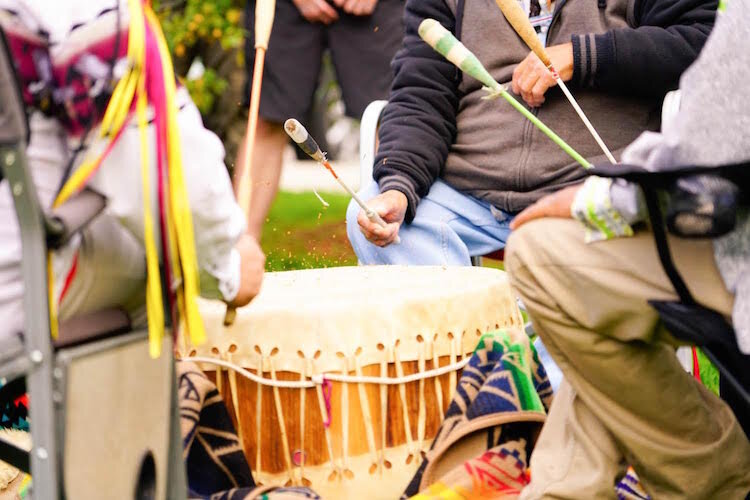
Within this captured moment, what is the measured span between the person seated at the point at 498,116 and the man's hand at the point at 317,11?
4.14ft

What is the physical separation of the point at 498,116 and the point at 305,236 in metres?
3.33

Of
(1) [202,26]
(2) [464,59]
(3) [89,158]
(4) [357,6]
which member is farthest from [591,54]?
(1) [202,26]

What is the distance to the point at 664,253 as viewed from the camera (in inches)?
64.4

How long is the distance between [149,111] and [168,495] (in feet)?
1.91

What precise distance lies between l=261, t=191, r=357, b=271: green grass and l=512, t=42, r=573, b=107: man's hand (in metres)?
1.42

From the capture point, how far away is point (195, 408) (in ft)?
6.70

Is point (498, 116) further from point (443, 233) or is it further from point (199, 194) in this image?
point (199, 194)

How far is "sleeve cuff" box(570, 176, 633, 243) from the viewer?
1.66 metres

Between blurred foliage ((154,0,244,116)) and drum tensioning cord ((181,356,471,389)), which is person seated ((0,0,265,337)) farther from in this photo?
blurred foliage ((154,0,244,116))

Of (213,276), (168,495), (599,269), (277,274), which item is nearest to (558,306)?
(599,269)

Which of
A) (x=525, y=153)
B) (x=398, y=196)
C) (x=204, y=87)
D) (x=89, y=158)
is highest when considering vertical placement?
(x=89, y=158)

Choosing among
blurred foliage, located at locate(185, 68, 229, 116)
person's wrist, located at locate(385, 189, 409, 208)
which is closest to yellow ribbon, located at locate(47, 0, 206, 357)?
person's wrist, located at locate(385, 189, 409, 208)

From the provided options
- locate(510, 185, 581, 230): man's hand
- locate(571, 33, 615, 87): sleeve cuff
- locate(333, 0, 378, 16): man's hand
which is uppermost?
locate(571, 33, 615, 87): sleeve cuff

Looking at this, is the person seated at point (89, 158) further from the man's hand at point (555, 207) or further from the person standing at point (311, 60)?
the person standing at point (311, 60)
